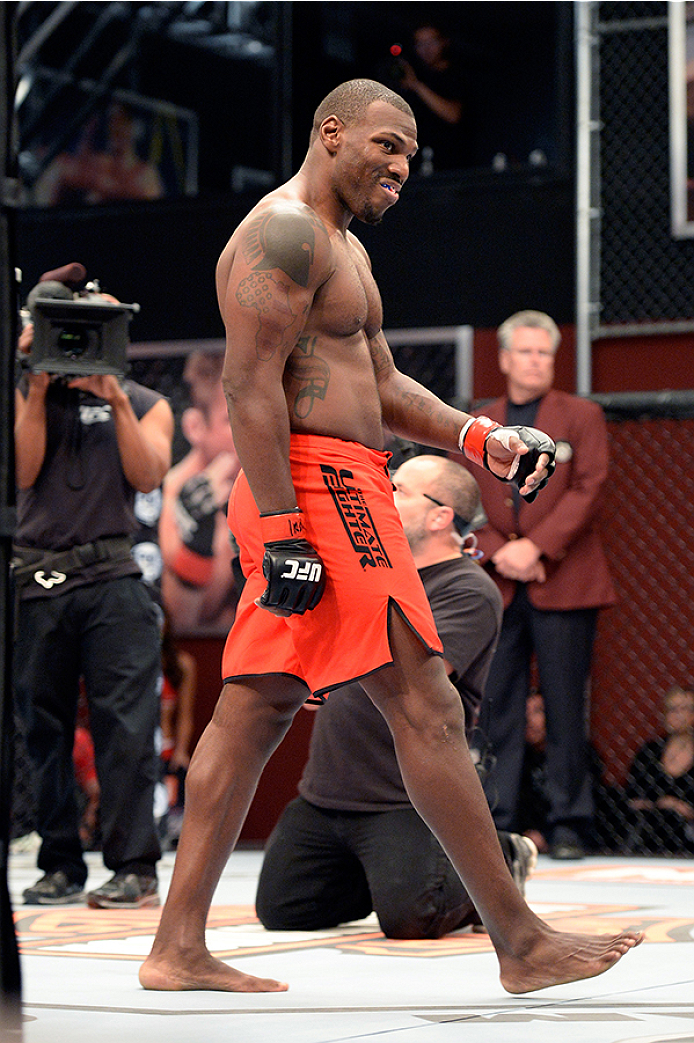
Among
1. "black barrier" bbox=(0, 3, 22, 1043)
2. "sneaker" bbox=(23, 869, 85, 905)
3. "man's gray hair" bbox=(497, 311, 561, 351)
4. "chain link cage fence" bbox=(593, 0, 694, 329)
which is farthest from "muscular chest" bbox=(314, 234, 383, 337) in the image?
"chain link cage fence" bbox=(593, 0, 694, 329)

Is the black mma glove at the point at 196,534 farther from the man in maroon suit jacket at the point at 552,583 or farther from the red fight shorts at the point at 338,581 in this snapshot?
the red fight shorts at the point at 338,581

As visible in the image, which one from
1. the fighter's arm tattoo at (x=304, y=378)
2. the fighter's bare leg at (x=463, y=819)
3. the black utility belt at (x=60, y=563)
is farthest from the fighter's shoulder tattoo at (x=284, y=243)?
the black utility belt at (x=60, y=563)

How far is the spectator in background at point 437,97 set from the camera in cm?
670

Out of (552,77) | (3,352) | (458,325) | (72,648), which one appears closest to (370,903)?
(72,648)

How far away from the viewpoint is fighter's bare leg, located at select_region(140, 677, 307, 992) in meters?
2.55

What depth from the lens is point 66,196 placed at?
7.37 metres

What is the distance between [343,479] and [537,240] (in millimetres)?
4187

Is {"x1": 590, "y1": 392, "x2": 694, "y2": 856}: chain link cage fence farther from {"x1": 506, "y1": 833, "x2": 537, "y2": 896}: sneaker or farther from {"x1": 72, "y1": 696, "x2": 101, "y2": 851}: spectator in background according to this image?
{"x1": 506, "y1": 833, "x2": 537, "y2": 896}: sneaker

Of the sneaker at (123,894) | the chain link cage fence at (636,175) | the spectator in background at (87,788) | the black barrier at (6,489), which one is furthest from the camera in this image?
the chain link cage fence at (636,175)

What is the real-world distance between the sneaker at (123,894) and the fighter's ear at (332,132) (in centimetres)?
218

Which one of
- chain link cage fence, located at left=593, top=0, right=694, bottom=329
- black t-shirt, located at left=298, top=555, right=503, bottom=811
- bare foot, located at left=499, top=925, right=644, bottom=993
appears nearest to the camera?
bare foot, located at left=499, top=925, right=644, bottom=993

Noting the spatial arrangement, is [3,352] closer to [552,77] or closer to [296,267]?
[296,267]

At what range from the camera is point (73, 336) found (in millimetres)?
4102

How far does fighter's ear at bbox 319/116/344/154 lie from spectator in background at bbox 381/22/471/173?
13.7 feet
